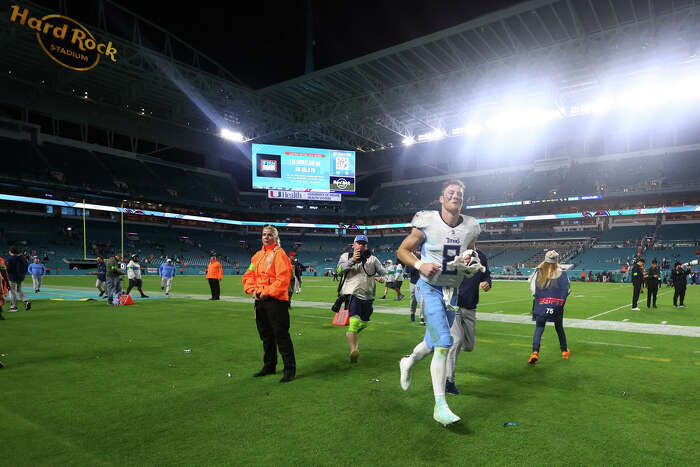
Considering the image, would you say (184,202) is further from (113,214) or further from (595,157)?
(595,157)

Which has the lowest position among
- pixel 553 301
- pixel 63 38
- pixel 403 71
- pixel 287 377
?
pixel 287 377

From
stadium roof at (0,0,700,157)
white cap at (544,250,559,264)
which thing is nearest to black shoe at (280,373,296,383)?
white cap at (544,250,559,264)

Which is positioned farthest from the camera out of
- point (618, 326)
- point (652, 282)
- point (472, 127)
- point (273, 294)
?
point (472, 127)

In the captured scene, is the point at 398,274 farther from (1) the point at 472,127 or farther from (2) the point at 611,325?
(1) the point at 472,127

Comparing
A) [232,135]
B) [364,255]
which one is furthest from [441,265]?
[232,135]

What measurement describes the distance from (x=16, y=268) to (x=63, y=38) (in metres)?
18.0

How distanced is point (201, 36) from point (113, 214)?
29.3 metres

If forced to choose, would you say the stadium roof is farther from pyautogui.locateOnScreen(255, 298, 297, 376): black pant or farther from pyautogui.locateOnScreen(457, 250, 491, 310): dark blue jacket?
pyautogui.locateOnScreen(255, 298, 297, 376): black pant

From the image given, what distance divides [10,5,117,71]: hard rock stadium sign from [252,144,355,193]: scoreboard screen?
20.2 meters

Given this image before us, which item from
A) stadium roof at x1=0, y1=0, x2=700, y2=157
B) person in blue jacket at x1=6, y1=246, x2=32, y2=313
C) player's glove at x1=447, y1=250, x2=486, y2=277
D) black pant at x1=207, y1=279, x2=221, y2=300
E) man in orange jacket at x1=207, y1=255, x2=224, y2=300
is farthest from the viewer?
stadium roof at x1=0, y1=0, x2=700, y2=157

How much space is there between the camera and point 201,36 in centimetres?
3403

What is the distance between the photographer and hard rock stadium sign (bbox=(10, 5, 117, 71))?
22.6 metres

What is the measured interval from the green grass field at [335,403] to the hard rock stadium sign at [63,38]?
21.9m

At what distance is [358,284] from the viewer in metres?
6.74
